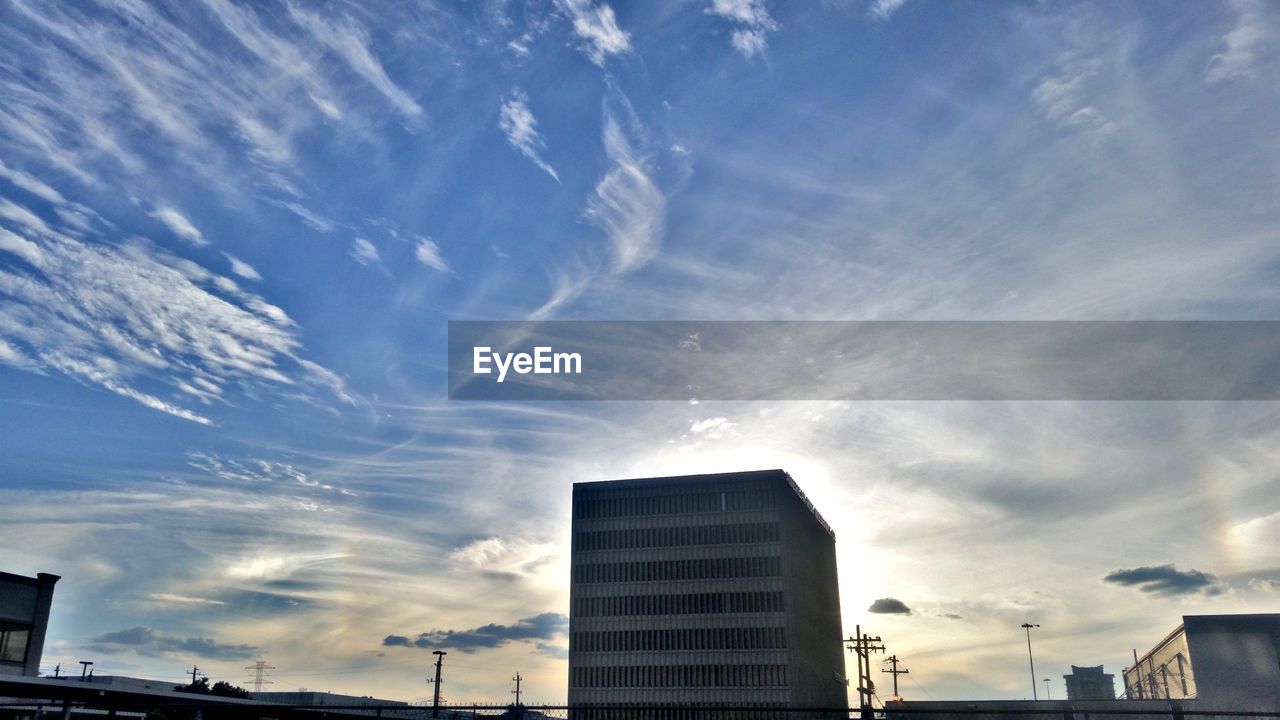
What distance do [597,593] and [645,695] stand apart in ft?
57.8

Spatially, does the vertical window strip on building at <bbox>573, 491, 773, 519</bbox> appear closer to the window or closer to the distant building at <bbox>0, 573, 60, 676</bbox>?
the distant building at <bbox>0, 573, 60, 676</bbox>

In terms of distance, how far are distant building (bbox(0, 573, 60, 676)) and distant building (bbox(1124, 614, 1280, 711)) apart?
131 m

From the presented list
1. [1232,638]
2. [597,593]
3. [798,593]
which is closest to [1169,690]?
[1232,638]

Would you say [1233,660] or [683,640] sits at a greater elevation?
[683,640]

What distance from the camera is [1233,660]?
11494 cm

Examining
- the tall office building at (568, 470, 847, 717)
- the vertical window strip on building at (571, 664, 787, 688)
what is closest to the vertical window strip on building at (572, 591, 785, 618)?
the tall office building at (568, 470, 847, 717)

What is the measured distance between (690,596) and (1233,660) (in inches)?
2892

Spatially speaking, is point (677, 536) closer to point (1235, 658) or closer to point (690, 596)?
point (690, 596)

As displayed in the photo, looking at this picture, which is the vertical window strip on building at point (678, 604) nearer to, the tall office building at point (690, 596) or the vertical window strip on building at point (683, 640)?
the tall office building at point (690, 596)

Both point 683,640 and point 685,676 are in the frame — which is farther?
point 683,640

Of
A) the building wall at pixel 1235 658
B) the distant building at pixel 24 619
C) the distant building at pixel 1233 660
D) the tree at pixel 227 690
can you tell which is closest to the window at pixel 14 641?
the distant building at pixel 24 619

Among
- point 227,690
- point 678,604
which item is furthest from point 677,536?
point 227,690

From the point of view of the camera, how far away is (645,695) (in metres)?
135

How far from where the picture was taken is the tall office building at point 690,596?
136 m
